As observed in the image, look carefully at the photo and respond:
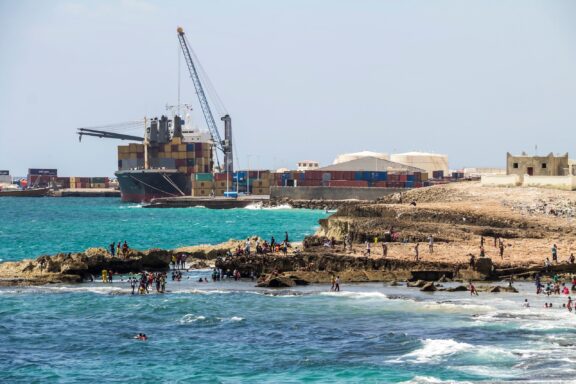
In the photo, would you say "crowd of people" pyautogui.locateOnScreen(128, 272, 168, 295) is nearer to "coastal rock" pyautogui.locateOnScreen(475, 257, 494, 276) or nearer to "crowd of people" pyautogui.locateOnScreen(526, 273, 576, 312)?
"coastal rock" pyautogui.locateOnScreen(475, 257, 494, 276)

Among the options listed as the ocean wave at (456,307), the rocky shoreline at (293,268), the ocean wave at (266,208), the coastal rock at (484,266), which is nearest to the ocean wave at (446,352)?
the ocean wave at (456,307)

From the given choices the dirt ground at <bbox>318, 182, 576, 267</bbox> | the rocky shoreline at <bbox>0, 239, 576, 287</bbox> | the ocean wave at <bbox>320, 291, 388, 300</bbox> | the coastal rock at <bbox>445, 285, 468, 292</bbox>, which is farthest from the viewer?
the dirt ground at <bbox>318, 182, 576, 267</bbox>

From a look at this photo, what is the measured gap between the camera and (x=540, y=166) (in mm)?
117688

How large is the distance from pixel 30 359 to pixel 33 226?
108 m

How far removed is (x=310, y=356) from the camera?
44.5 m

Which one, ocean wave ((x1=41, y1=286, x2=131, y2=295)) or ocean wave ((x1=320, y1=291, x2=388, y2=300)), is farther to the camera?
ocean wave ((x1=41, y1=286, x2=131, y2=295))

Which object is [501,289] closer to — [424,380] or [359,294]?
[359,294]

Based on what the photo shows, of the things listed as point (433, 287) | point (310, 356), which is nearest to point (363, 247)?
point (433, 287)

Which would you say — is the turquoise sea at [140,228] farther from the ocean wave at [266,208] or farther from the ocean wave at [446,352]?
the ocean wave at [446,352]

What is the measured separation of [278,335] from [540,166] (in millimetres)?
74882

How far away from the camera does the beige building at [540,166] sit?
11688 cm

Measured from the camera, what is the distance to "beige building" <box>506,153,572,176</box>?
383 ft

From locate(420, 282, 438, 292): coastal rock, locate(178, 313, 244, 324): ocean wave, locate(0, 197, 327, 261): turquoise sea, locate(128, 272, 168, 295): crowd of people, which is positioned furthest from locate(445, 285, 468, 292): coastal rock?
locate(0, 197, 327, 261): turquoise sea

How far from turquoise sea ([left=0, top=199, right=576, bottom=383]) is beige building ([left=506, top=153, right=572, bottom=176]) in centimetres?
5670
